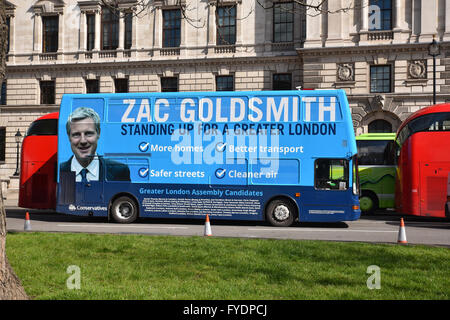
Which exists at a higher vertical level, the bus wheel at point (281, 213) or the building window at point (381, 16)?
the building window at point (381, 16)

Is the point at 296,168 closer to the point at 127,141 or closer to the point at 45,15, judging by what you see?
the point at 127,141

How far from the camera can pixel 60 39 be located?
113ft

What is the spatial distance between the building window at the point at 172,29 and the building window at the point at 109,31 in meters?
3.99

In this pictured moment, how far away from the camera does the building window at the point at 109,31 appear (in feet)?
112

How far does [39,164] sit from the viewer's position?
16.8 metres

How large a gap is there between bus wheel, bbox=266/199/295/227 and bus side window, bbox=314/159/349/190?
1.12 metres

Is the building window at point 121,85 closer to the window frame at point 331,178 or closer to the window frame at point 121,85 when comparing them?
the window frame at point 121,85

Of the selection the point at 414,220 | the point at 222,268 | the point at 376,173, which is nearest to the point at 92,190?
the point at 222,268

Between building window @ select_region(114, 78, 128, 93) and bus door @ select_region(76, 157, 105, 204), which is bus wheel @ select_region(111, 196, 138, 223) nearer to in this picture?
bus door @ select_region(76, 157, 105, 204)

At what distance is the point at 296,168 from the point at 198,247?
562 cm

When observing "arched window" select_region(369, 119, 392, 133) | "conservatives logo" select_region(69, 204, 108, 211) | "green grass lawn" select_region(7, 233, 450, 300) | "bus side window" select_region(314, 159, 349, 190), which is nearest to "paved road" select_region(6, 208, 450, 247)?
"conservatives logo" select_region(69, 204, 108, 211)

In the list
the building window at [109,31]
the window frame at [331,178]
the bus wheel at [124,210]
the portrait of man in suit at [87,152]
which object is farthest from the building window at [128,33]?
the window frame at [331,178]

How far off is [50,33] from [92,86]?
5.61 meters

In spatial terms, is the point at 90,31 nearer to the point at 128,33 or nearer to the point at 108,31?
the point at 108,31
